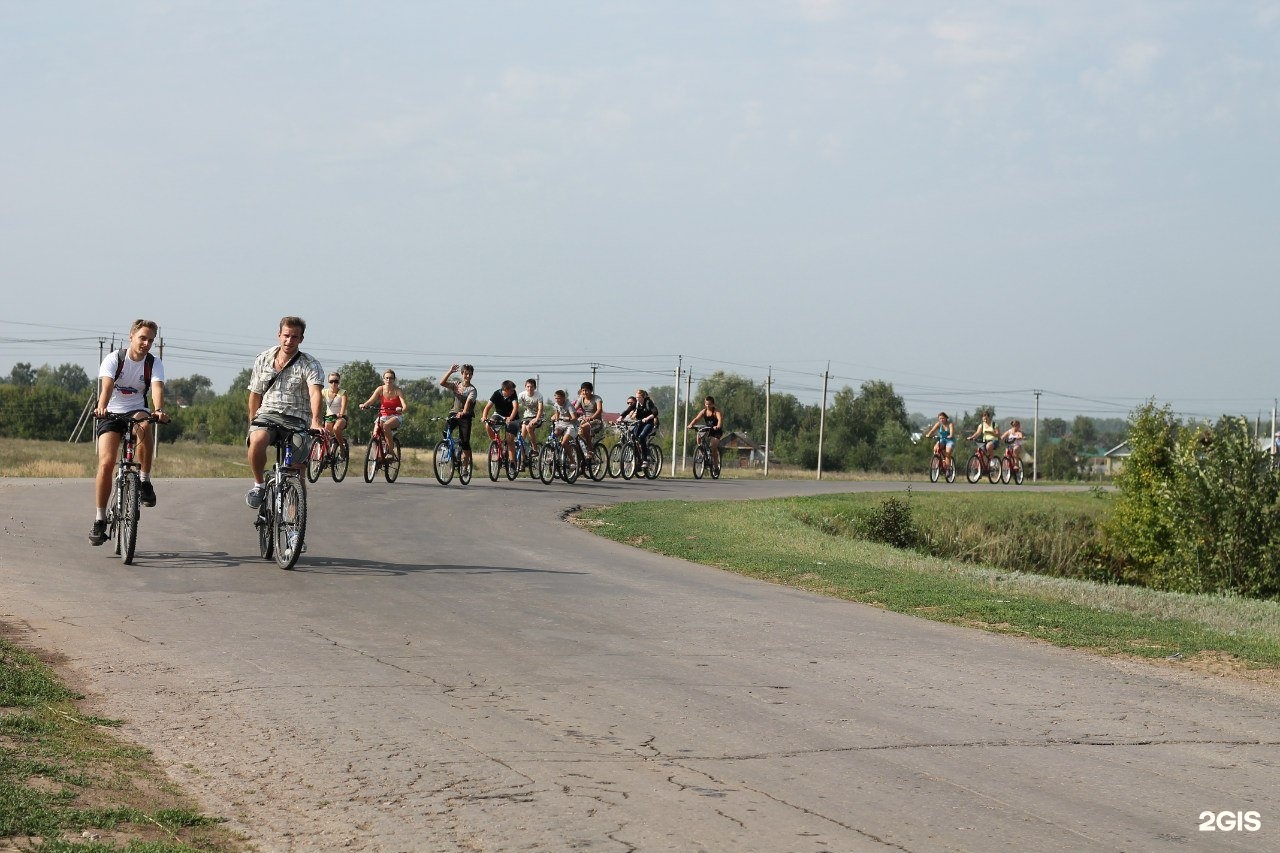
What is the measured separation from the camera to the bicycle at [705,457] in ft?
110

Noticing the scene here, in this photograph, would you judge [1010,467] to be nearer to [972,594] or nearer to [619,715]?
[972,594]

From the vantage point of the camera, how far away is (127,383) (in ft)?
39.2

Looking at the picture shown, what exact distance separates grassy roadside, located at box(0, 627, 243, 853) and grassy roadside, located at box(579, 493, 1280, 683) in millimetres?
6755

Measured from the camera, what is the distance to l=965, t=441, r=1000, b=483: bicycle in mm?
40500

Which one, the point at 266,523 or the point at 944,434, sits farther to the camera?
the point at 944,434

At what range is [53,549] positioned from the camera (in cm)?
1255

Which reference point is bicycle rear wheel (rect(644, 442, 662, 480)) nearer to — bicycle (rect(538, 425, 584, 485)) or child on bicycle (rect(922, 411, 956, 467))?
bicycle (rect(538, 425, 584, 485))

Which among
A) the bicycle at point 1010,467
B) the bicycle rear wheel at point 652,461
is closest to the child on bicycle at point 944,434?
the bicycle at point 1010,467

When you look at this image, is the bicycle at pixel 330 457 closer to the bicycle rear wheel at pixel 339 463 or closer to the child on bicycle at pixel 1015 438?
the bicycle rear wheel at pixel 339 463

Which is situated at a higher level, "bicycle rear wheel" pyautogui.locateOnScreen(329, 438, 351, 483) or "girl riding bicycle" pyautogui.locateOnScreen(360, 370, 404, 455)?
"girl riding bicycle" pyautogui.locateOnScreen(360, 370, 404, 455)

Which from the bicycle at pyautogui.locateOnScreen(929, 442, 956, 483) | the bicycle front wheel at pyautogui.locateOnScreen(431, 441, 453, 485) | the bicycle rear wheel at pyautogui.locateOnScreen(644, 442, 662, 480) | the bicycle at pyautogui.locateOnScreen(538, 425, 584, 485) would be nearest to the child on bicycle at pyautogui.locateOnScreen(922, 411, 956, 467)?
the bicycle at pyautogui.locateOnScreen(929, 442, 956, 483)

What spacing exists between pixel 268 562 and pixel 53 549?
7.36 ft

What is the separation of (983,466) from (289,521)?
1267 inches

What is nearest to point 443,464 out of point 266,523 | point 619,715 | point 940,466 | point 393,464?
point 393,464
